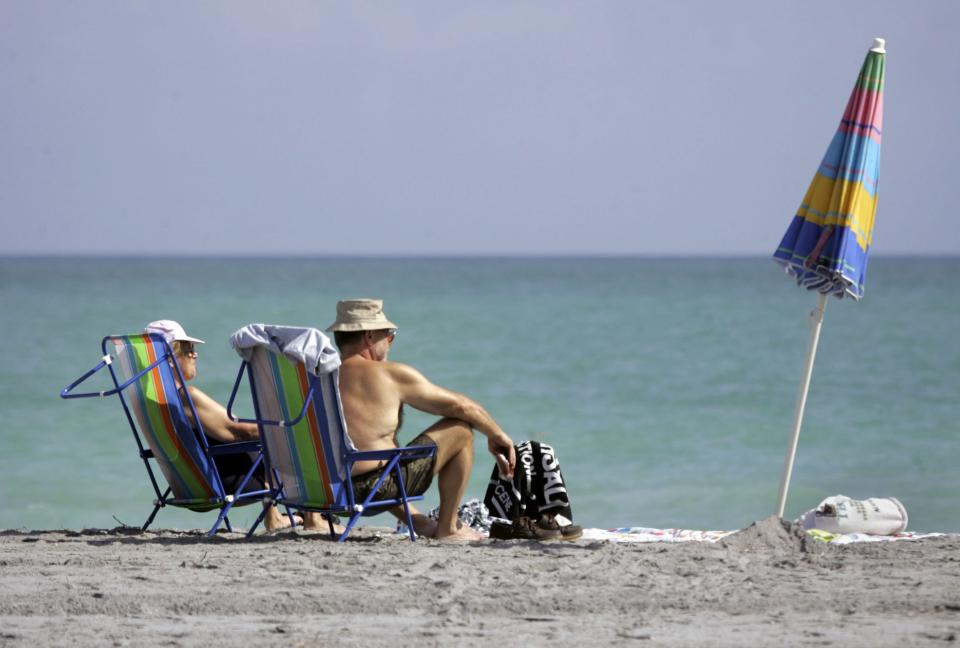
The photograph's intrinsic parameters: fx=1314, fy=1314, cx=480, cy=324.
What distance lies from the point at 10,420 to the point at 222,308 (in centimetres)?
2386

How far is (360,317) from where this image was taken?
520cm

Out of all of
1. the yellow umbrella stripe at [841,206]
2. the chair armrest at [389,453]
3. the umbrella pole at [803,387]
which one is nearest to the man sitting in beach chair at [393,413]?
the chair armrest at [389,453]

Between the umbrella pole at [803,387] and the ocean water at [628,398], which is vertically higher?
the umbrella pole at [803,387]

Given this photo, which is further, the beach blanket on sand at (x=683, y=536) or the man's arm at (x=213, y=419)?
the beach blanket on sand at (x=683, y=536)

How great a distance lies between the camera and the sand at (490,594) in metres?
3.62

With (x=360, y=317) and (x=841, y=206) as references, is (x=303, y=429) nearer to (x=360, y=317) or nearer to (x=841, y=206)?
(x=360, y=317)

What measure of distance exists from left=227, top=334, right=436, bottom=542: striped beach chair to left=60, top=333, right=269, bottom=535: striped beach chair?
0.31 meters

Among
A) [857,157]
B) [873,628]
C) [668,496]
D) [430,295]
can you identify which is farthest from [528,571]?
[430,295]

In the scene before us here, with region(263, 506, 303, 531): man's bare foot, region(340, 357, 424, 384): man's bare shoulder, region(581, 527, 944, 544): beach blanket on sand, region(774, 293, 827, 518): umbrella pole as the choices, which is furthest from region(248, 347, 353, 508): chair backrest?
region(774, 293, 827, 518): umbrella pole

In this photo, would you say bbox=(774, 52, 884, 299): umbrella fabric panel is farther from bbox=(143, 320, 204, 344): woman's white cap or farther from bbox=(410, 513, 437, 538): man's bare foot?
bbox=(143, 320, 204, 344): woman's white cap

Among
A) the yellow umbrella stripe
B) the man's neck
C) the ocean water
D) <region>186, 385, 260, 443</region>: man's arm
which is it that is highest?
the yellow umbrella stripe

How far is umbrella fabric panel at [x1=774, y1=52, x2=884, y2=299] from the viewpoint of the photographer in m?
4.77

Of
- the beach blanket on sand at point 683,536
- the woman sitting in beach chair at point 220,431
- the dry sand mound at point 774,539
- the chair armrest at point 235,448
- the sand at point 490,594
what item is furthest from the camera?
the beach blanket on sand at point 683,536

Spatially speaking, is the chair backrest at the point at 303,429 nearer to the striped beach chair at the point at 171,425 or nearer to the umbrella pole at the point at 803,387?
the striped beach chair at the point at 171,425
